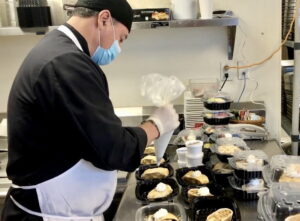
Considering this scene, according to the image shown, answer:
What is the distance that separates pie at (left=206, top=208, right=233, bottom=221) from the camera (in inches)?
46.0

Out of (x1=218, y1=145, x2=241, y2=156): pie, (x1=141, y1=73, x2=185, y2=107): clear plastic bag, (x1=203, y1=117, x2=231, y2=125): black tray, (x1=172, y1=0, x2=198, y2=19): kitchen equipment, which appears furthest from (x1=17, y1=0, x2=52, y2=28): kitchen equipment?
(x1=218, y1=145, x2=241, y2=156): pie

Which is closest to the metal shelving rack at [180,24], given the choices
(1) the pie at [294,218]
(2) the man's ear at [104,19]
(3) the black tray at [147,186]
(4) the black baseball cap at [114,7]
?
(4) the black baseball cap at [114,7]

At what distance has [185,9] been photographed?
6.10 ft

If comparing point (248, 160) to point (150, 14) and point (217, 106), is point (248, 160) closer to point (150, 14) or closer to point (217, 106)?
point (217, 106)

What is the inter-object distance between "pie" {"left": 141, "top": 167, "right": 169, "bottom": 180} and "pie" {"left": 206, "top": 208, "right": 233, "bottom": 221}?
14.7 inches

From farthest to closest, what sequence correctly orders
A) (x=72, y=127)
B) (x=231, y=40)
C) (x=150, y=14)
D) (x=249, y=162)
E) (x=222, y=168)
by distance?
(x=231, y=40) < (x=150, y=14) < (x=222, y=168) < (x=249, y=162) < (x=72, y=127)

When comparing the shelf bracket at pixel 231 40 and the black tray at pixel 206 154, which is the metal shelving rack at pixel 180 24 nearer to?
the shelf bracket at pixel 231 40

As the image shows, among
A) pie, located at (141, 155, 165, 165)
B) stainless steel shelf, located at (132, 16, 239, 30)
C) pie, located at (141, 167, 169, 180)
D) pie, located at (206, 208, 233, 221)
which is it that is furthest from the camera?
stainless steel shelf, located at (132, 16, 239, 30)

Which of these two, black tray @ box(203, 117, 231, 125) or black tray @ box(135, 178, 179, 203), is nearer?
black tray @ box(135, 178, 179, 203)

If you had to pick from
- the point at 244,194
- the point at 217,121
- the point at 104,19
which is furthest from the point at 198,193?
the point at 104,19

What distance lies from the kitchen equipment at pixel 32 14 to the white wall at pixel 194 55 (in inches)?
11.4

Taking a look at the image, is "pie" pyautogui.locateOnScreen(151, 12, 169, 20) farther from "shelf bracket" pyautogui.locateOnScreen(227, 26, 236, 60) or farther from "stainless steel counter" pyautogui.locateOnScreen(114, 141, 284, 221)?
"stainless steel counter" pyautogui.locateOnScreen(114, 141, 284, 221)

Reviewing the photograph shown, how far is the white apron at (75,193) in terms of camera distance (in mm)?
1111

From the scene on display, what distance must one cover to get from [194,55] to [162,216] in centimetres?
120
